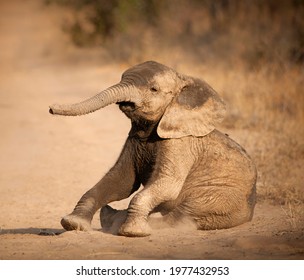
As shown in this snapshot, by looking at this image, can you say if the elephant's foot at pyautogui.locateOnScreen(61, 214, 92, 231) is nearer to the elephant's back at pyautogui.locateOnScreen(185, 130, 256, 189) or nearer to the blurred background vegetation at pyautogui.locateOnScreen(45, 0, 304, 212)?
the elephant's back at pyautogui.locateOnScreen(185, 130, 256, 189)

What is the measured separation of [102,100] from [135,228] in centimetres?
112

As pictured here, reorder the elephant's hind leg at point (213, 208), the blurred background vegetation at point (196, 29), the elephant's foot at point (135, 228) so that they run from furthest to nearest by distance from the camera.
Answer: the blurred background vegetation at point (196, 29) → the elephant's hind leg at point (213, 208) → the elephant's foot at point (135, 228)

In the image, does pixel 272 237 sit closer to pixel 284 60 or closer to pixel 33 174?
pixel 33 174

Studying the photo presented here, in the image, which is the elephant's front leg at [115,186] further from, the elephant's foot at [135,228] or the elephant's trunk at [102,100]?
the elephant's trunk at [102,100]

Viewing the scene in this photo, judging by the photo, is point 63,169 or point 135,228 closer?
point 135,228

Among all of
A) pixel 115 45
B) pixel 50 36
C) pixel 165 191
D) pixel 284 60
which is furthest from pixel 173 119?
pixel 50 36

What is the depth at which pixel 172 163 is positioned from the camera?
25.5ft

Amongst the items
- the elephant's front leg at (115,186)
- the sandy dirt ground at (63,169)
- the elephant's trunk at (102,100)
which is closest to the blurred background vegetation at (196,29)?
the sandy dirt ground at (63,169)

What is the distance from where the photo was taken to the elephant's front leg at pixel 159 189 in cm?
743

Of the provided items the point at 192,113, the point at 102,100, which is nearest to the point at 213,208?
the point at 192,113

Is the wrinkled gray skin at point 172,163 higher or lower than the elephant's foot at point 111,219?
higher

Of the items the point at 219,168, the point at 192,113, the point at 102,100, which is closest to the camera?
the point at 102,100

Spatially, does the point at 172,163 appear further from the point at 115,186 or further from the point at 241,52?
the point at 241,52

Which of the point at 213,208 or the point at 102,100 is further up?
the point at 102,100
